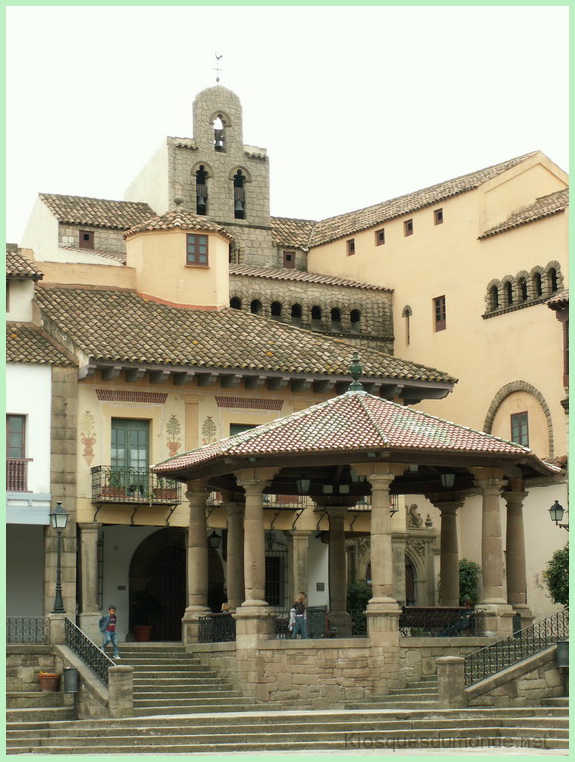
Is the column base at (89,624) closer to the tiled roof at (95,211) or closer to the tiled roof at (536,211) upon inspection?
the tiled roof at (536,211)

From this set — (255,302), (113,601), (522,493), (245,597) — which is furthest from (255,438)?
(255,302)


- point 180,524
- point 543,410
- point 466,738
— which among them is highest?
point 543,410

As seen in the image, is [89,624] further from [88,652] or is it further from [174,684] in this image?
[174,684]

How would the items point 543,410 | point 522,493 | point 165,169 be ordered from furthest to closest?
1. point 165,169
2. point 543,410
3. point 522,493

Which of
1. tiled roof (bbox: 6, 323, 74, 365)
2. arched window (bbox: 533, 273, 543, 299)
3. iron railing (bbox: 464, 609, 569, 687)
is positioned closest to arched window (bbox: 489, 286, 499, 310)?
arched window (bbox: 533, 273, 543, 299)

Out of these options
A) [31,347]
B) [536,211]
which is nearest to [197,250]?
[31,347]

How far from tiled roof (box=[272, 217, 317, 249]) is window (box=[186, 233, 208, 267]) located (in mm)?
18519

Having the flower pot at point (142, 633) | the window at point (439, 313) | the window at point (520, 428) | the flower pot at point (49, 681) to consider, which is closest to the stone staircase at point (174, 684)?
the flower pot at point (49, 681)

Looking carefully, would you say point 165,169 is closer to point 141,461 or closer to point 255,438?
point 141,461

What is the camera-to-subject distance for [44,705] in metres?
35.7

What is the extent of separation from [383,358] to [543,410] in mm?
8763

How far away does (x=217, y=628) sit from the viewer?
1480 inches

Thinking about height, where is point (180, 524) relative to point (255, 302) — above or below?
below

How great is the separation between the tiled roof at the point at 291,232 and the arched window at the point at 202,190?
314 cm
